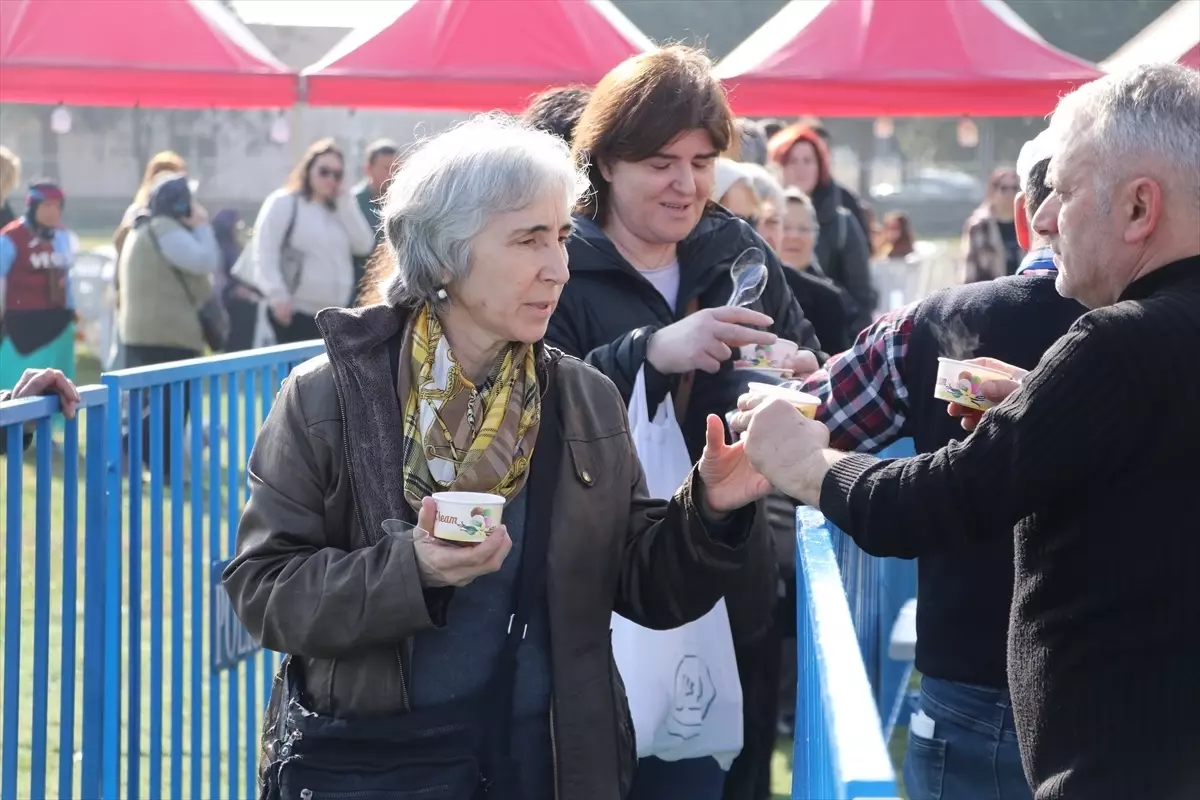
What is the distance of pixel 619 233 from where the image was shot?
12.2 ft

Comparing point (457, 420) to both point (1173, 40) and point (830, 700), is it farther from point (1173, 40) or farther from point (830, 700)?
point (1173, 40)

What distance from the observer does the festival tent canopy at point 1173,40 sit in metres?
8.08

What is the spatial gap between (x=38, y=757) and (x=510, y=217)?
1848 millimetres

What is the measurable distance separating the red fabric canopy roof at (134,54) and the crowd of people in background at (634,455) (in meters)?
6.24

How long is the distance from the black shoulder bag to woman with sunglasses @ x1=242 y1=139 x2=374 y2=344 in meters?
8.09

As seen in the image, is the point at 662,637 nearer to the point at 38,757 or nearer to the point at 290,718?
the point at 290,718

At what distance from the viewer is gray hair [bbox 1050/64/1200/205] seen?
2184 mm

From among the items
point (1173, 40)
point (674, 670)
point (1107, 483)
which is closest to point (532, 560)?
point (674, 670)

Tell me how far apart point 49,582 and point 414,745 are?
1502mm

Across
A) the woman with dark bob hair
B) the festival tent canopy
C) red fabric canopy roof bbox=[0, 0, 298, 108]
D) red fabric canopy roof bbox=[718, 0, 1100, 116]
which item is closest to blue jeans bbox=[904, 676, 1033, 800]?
the woman with dark bob hair

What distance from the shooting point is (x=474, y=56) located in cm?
916

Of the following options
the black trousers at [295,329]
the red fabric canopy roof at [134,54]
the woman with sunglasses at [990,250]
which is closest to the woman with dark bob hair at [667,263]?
the red fabric canopy roof at [134,54]

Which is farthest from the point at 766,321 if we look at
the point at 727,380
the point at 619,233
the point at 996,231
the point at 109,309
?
the point at 109,309

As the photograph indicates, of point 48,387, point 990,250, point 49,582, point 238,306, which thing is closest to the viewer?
point 48,387
